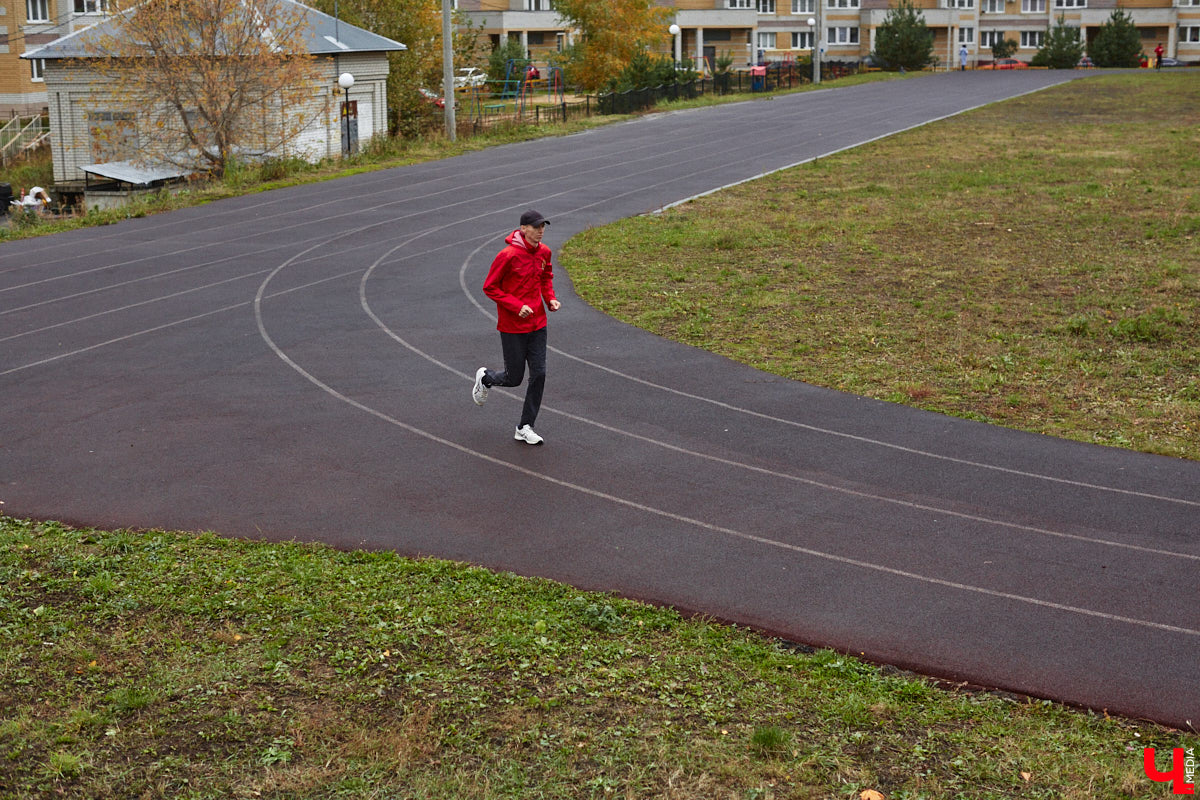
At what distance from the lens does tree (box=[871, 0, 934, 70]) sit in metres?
75.5

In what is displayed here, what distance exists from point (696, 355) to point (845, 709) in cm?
837

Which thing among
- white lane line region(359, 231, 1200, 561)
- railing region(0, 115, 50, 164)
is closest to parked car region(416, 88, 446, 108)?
railing region(0, 115, 50, 164)

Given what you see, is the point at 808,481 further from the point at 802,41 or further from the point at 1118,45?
the point at 802,41

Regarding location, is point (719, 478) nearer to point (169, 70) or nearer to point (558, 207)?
point (558, 207)

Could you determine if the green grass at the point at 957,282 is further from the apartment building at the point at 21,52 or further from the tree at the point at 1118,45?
the tree at the point at 1118,45

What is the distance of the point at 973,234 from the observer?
22797mm

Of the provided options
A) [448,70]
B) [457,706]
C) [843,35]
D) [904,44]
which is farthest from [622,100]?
[843,35]

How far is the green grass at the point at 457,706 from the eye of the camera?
6.15 meters

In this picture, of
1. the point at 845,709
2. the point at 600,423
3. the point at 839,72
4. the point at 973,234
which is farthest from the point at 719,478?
the point at 839,72

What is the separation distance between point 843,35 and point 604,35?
4821 cm

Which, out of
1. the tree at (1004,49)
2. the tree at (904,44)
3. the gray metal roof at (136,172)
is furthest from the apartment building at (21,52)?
the tree at (1004,49)

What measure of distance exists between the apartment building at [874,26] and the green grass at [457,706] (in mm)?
81738

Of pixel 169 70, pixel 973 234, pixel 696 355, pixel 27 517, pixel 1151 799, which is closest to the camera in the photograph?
pixel 1151 799

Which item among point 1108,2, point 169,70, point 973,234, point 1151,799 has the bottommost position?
point 1151,799
